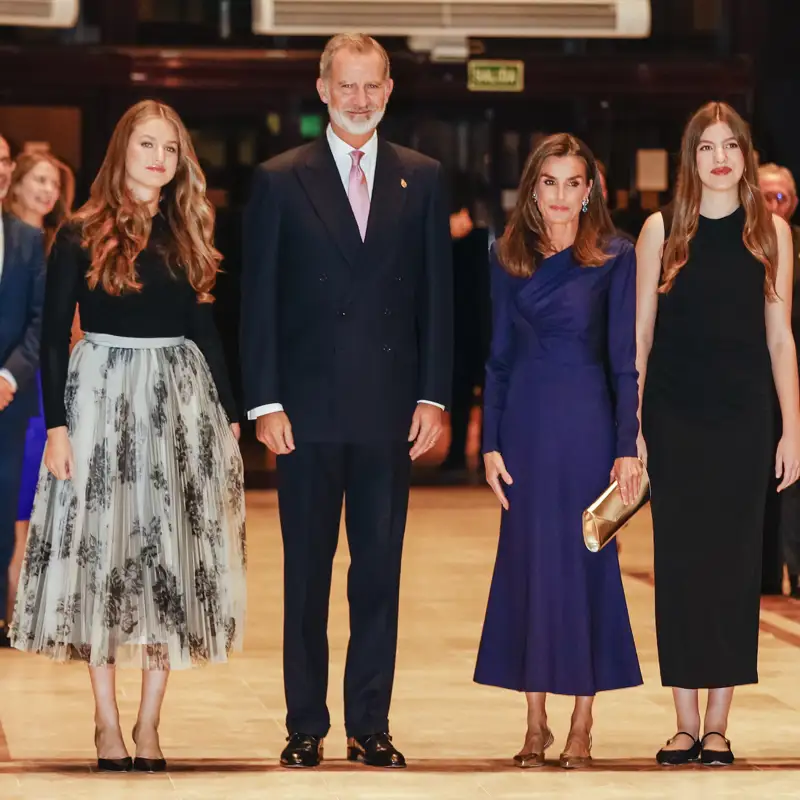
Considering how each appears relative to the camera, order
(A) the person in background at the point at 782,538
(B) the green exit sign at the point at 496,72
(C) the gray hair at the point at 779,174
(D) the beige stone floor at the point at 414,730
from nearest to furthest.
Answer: (D) the beige stone floor at the point at 414,730, (C) the gray hair at the point at 779,174, (A) the person in background at the point at 782,538, (B) the green exit sign at the point at 496,72

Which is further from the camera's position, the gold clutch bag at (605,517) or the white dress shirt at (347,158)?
the white dress shirt at (347,158)

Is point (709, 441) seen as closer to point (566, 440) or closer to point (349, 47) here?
point (566, 440)

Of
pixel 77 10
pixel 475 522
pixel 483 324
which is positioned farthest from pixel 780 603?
pixel 77 10

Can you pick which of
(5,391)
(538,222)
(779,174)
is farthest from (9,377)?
(779,174)

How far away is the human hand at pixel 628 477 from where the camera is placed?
186 inches

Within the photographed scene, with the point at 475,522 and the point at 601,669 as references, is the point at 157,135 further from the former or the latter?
the point at 475,522

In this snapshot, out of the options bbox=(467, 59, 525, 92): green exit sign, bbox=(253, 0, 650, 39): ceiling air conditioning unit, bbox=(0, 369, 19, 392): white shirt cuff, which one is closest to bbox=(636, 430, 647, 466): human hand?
bbox=(0, 369, 19, 392): white shirt cuff

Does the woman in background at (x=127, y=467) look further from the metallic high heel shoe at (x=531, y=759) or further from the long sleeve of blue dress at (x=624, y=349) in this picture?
the long sleeve of blue dress at (x=624, y=349)

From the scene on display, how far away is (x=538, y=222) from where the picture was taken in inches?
192

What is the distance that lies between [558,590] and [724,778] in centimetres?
61

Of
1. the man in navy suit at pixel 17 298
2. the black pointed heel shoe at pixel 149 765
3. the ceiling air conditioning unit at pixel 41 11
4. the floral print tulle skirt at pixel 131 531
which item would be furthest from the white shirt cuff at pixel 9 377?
the ceiling air conditioning unit at pixel 41 11

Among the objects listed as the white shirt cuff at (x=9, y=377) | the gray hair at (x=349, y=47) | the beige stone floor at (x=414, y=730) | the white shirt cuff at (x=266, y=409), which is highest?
the gray hair at (x=349, y=47)

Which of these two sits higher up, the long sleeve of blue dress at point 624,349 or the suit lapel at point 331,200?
the suit lapel at point 331,200

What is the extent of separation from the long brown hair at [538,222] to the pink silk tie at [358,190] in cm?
36
